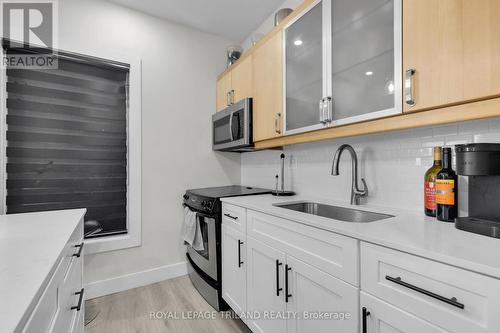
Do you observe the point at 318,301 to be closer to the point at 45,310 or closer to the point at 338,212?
the point at 338,212

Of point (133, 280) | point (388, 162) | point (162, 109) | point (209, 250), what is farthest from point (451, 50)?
point (133, 280)

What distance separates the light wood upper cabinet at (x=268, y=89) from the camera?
1827mm

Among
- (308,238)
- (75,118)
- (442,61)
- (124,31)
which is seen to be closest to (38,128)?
(75,118)

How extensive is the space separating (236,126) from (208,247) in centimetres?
111

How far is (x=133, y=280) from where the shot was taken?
7.52 ft

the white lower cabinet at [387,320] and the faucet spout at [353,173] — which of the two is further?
the faucet spout at [353,173]

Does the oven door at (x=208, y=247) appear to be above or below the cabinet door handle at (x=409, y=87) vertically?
below

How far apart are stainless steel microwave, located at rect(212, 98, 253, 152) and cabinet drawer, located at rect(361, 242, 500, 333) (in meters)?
1.48

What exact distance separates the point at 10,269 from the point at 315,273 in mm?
1068

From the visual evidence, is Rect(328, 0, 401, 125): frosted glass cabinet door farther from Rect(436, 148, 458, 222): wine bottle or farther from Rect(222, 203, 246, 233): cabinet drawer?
Rect(222, 203, 246, 233): cabinet drawer

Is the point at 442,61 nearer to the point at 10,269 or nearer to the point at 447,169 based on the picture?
the point at 447,169

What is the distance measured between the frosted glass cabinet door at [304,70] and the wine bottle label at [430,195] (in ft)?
2.16

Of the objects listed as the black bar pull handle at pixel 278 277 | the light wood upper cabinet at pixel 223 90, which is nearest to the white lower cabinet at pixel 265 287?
the black bar pull handle at pixel 278 277

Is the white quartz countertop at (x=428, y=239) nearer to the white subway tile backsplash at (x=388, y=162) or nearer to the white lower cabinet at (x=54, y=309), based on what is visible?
the white subway tile backsplash at (x=388, y=162)
